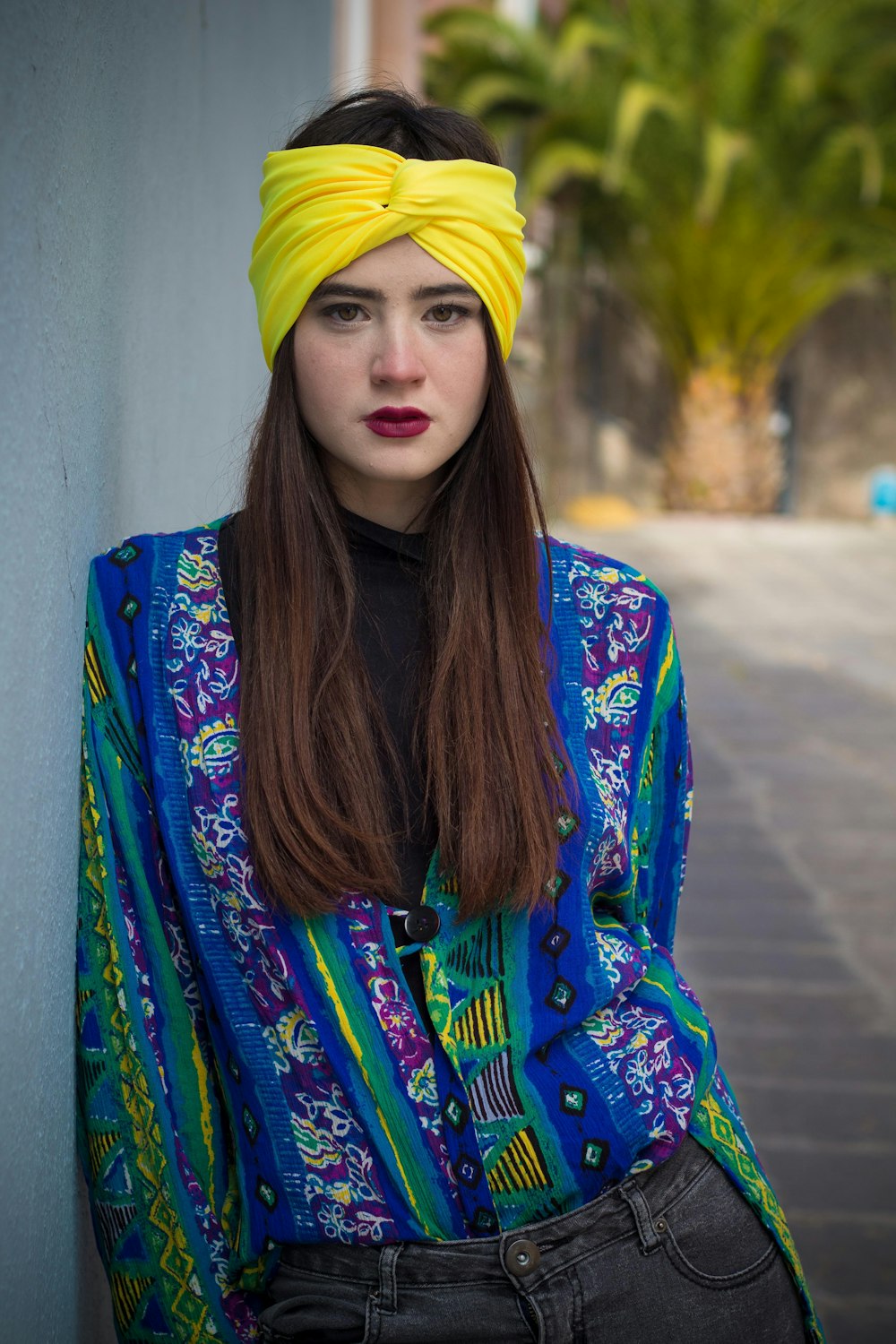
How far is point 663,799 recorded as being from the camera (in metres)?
1.83

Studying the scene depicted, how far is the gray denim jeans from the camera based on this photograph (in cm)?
146

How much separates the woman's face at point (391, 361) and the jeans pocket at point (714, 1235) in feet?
2.80

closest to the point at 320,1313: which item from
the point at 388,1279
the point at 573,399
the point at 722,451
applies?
the point at 388,1279

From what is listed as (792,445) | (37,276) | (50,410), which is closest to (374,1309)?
(50,410)

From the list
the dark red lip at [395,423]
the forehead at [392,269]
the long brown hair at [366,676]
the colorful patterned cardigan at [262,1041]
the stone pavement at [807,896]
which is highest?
the forehead at [392,269]

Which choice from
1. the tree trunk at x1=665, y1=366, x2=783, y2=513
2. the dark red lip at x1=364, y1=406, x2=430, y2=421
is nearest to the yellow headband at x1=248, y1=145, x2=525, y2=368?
the dark red lip at x1=364, y1=406, x2=430, y2=421

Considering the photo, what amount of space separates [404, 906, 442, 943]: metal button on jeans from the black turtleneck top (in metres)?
0.03

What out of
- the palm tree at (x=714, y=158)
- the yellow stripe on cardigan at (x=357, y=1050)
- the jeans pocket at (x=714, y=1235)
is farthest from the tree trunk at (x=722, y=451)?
the yellow stripe on cardigan at (x=357, y=1050)

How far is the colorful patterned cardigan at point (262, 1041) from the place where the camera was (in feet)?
4.90

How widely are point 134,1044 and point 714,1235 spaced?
0.66m

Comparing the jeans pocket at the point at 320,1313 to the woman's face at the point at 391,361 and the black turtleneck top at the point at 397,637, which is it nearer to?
the black turtleneck top at the point at 397,637

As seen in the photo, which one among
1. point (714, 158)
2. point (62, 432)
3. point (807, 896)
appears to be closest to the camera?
point (62, 432)

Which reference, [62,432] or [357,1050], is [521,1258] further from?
[62,432]

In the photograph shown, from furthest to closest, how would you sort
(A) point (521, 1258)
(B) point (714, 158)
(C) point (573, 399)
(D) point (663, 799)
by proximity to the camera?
(C) point (573, 399), (B) point (714, 158), (D) point (663, 799), (A) point (521, 1258)
